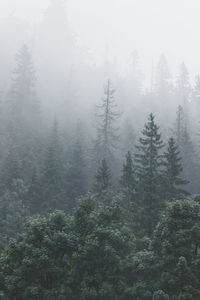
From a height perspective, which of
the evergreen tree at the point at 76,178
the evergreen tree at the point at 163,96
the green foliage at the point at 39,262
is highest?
the evergreen tree at the point at 163,96

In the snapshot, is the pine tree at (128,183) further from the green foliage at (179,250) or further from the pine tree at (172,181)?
the green foliage at (179,250)

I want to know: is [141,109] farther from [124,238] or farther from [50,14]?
[124,238]

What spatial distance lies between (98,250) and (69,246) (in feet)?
6.21

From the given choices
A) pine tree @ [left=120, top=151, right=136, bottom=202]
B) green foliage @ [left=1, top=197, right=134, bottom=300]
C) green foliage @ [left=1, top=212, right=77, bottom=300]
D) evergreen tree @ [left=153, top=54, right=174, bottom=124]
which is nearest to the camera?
green foliage @ [left=1, top=212, right=77, bottom=300]

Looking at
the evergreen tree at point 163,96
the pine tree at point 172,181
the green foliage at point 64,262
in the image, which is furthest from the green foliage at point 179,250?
the evergreen tree at point 163,96

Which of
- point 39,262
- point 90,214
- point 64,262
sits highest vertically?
point 90,214

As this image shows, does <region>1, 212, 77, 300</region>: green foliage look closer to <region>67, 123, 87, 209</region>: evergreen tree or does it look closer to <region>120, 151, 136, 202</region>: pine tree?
<region>120, 151, 136, 202</region>: pine tree

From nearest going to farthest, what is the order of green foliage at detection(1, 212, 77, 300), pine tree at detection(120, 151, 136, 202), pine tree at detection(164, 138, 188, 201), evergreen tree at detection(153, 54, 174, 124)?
green foliage at detection(1, 212, 77, 300)
pine tree at detection(164, 138, 188, 201)
pine tree at detection(120, 151, 136, 202)
evergreen tree at detection(153, 54, 174, 124)

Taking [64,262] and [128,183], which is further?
[128,183]

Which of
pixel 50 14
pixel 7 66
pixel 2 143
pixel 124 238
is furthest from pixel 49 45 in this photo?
pixel 124 238

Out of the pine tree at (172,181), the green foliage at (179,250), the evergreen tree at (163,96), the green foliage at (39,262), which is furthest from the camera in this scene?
the evergreen tree at (163,96)

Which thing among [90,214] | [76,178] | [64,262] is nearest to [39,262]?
[64,262]

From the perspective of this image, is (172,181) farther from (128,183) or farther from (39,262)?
(39,262)

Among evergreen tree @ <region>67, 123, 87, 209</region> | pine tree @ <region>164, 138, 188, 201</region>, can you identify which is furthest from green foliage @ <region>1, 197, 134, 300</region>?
evergreen tree @ <region>67, 123, 87, 209</region>
